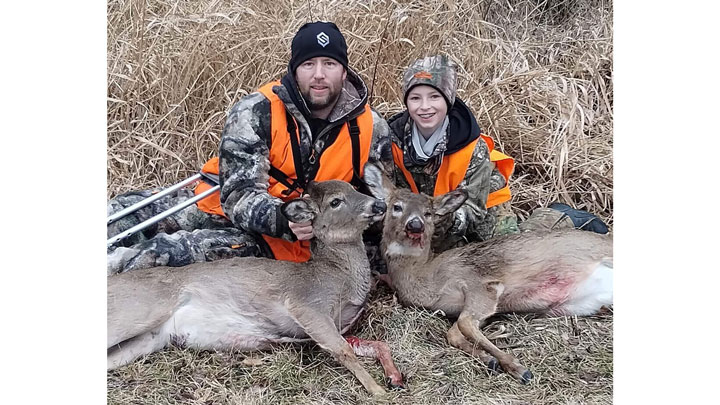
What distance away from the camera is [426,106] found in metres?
4.83

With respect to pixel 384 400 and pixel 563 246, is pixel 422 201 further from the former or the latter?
pixel 384 400

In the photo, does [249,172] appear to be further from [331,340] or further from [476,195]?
[476,195]

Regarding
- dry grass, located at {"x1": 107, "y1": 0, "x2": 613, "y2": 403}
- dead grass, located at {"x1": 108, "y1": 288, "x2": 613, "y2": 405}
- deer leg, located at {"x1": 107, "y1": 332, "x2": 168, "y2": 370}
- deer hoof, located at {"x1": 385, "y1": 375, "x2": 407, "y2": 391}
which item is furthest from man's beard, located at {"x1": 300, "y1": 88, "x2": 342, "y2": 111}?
deer hoof, located at {"x1": 385, "y1": 375, "x2": 407, "y2": 391}

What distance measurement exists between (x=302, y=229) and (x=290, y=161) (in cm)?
56

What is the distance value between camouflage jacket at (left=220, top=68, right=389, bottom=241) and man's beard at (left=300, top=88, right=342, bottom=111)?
0.16 ft

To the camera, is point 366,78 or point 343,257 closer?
point 343,257

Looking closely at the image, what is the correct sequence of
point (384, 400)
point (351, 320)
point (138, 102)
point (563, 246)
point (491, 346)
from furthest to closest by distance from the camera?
1. point (138, 102)
2. point (563, 246)
3. point (351, 320)
4. point (491, 346)
5. point (384, 400)

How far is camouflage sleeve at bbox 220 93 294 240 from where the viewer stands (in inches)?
176

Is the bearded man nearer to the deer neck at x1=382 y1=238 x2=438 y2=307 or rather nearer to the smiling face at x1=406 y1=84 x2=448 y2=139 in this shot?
the smiling face at x1=406 y1=84 x2=448 y2=139

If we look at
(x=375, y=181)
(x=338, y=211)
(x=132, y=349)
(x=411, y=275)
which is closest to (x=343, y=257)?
(x=338, y=211)

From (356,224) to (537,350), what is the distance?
4.06 feet

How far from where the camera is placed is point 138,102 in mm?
6434

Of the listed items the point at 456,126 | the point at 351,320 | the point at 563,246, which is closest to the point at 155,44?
the point at 456,126

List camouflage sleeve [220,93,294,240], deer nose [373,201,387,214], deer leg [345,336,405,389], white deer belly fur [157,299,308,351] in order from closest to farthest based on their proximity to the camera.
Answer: deer leg [345,336,405,389] < white deer belly fur [157,299,308,351] < deer nose [373,201,387,214] < camouflage sleeve [220,93,294,240]
